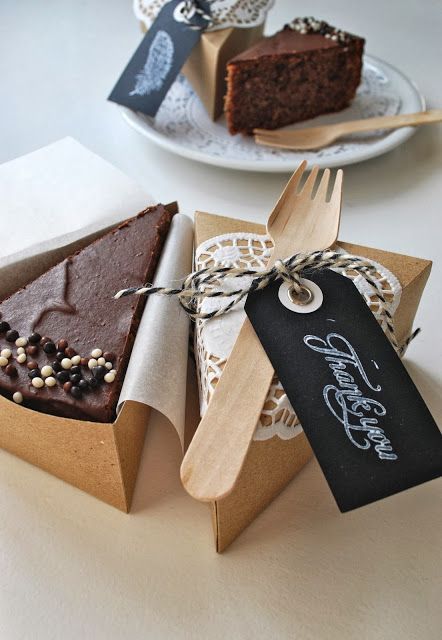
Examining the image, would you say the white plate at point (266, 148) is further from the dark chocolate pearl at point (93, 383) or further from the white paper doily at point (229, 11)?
the dark chocolate pearl at point (93, 383)

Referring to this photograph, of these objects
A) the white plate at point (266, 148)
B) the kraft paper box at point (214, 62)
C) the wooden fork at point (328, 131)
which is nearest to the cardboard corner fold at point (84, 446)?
the white plate at point (266, 148)

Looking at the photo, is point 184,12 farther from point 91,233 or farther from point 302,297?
point 302,297

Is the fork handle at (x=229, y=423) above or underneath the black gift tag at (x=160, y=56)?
underneath

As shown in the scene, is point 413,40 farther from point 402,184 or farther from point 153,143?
point 153,143

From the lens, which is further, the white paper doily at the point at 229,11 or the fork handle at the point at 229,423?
the white paper doily at the point at 229,11

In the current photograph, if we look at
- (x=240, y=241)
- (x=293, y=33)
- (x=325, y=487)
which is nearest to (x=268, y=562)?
(x=325, y=487)

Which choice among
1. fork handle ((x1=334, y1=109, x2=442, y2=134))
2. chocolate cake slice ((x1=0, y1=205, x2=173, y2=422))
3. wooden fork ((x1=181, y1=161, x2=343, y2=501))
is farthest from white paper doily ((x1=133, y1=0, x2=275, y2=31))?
wooden fork ((x1=181, y1=161, x2=343, y2=501))
